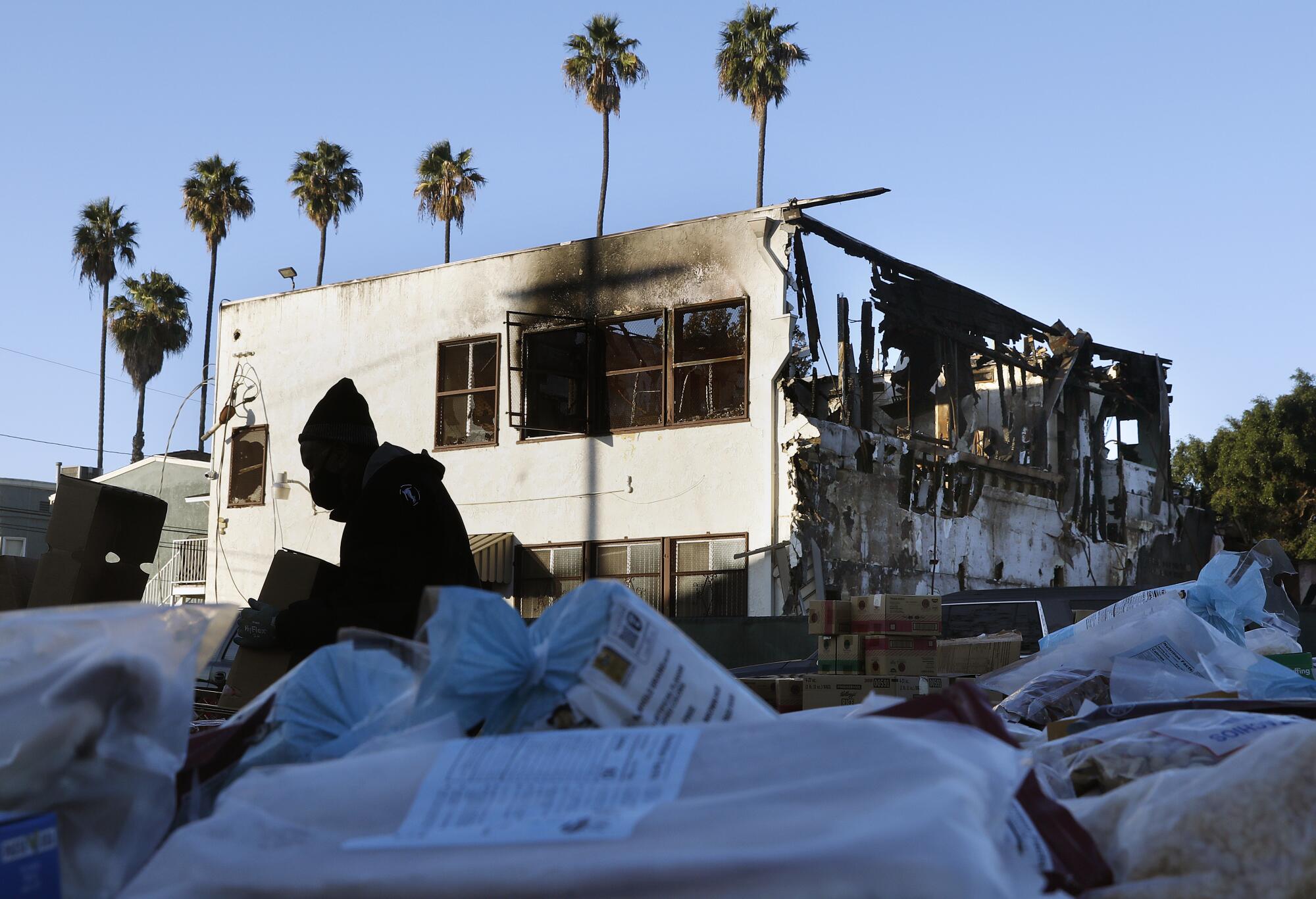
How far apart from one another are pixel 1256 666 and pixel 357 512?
257 centimetres

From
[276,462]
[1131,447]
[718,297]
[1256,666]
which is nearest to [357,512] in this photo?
[1256,666]

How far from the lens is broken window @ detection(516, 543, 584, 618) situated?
17453 mm

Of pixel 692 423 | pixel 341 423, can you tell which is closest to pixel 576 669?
pixel 341 423

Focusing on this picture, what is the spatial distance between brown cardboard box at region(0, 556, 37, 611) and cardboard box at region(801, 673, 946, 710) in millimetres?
Result: 3352

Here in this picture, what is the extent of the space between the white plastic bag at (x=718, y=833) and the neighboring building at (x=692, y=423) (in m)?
14.4

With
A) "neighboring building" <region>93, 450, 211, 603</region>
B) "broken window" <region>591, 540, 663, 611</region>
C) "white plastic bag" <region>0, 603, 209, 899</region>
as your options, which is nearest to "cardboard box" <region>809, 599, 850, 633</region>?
"white plastic bag" <region>0, 603, 209, 899</region>

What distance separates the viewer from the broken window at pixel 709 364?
653 inches

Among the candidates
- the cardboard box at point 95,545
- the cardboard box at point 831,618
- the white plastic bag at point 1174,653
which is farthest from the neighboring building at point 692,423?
the white plastic bag at point 1174,653

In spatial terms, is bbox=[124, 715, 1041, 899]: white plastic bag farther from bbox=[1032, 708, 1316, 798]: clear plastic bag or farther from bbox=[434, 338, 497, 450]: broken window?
bbox=[434, 338, 497, 450]: broken window

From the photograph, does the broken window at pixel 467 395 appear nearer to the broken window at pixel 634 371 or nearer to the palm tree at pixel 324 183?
the broken window at pixel 634 371

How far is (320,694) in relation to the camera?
Answer: 170 cm

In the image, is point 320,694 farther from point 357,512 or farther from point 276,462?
point 276,462

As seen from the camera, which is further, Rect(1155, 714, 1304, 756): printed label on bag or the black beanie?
the black beanie

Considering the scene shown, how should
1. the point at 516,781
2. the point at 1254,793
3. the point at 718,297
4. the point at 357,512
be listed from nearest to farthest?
the point at 516,781
the point at 1254,793
the point at 357,512
the point at 718,297
